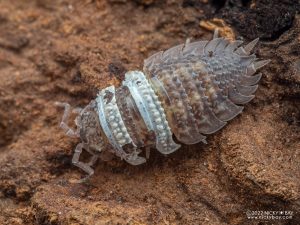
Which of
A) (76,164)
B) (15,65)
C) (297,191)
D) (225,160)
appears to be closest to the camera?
(297,191)

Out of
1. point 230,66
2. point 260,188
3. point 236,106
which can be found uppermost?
point 230,66

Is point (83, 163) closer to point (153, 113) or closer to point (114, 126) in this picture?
point (114, 126)

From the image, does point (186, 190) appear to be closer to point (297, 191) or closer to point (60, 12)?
point (297, 191)

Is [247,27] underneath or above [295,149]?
above

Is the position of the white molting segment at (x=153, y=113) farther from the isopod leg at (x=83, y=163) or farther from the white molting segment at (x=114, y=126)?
the isopod leg at (x=83, y=163)

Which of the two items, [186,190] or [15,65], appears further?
[15,65]

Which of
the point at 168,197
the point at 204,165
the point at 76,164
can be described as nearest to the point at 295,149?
the point at 204,165

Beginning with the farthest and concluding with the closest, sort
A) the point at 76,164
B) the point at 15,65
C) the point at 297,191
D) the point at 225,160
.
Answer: the point at 15,65
the point at 76,164
the point at 225,160
the point at 297,191
